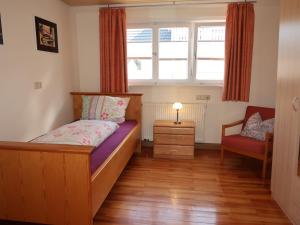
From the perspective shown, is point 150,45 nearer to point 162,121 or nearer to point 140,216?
point 162,121

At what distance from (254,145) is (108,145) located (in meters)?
1.80

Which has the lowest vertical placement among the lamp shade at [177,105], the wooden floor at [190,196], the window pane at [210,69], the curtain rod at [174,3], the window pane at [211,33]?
the wooden floor at [190,196]

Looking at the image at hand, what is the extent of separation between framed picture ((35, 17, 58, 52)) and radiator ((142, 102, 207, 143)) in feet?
5.29

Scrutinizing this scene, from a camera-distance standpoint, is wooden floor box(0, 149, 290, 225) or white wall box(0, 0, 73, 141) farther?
white wall box(0, 0, 73, 141)

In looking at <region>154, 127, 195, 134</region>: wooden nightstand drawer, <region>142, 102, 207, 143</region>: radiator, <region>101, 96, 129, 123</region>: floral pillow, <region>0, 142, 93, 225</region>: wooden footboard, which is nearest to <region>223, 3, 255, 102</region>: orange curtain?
<region>142, 102, 207, 143</region>: radiator

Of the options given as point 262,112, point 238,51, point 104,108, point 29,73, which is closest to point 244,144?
point 262,112

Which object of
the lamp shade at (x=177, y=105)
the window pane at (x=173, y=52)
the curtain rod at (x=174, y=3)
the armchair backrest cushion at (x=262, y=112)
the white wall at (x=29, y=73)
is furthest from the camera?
the window pane at (x=173, y=52)

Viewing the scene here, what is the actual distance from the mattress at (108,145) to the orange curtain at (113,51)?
74 centimetres

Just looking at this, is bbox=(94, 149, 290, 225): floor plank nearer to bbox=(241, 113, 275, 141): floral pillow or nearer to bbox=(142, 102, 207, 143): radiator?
bbox=(241, 113, 275, 141): floral pillow

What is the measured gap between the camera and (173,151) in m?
3.59

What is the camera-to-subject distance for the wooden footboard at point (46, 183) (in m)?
1.78

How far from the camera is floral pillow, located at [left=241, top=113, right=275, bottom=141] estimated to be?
10.3ft

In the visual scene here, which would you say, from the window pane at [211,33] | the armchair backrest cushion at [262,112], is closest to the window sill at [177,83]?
the armchair backrest cushion at [262,112]

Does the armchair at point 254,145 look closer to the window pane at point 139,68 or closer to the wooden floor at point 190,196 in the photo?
the wooden floor at point 190,196
